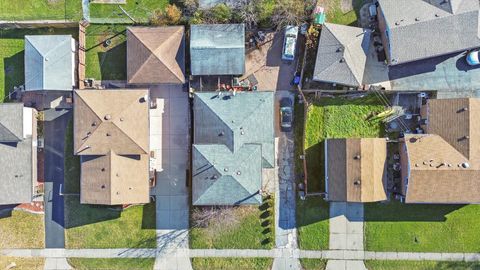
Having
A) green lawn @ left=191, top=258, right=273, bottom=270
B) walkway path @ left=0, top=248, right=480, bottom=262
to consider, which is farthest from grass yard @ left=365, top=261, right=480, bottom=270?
green lawn @ left=191, top=258, right=273, bottom=270

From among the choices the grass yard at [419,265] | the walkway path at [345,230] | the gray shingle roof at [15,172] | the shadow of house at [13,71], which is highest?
the shadow of house at [13,71]

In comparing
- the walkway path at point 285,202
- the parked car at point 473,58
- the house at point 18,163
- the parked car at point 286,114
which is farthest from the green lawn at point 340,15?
the house at point 18,163

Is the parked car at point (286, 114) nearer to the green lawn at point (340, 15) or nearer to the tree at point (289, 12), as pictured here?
the tree at point (289, 12)

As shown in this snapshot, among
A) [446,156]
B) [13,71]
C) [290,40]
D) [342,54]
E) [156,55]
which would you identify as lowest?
[446,156]

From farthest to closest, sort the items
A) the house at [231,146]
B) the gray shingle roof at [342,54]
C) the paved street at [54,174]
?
the paved street at [54,174], the gray shingle roof at [342,54], the house at [231,146]

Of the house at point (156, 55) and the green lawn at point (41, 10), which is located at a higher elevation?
the green lawn at point (41, 10)

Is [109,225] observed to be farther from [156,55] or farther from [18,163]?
[156,55]

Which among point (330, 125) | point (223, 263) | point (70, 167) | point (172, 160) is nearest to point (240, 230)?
point (223, 263)
